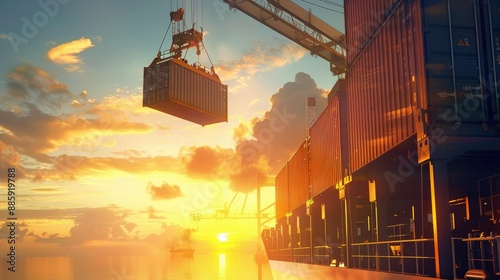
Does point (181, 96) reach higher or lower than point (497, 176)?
higher

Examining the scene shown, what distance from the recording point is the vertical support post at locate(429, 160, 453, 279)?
12977mm

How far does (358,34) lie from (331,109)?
5.31 m

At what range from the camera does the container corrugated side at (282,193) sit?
152 ft

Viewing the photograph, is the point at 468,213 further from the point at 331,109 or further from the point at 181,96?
the point at 181,96

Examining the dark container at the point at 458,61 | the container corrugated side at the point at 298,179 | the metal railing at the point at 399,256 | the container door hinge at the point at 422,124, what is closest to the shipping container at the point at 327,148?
the container corrugated side at the point at 298,179

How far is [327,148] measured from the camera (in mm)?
27016

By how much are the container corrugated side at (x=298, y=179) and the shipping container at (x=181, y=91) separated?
9.36 meters

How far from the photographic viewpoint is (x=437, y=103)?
1405 cm

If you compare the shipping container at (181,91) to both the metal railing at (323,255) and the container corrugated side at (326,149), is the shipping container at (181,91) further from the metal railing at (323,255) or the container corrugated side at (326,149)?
the metal railing at (323,255)

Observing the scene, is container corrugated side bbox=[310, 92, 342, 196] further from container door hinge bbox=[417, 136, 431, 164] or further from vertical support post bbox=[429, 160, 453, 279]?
vertical support post bbox=[429, 160, 453, 279]

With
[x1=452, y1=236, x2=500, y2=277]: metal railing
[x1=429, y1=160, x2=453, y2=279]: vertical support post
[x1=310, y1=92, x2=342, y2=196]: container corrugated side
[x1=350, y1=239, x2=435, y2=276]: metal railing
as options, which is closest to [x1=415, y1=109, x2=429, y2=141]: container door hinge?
[x1=429, y1=160, x2=453, y2=279]: vertical support post

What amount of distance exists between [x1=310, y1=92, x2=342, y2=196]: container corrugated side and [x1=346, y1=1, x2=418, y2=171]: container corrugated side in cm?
227

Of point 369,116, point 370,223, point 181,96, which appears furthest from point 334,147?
point 181,96

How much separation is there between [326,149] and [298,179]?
444 inches
